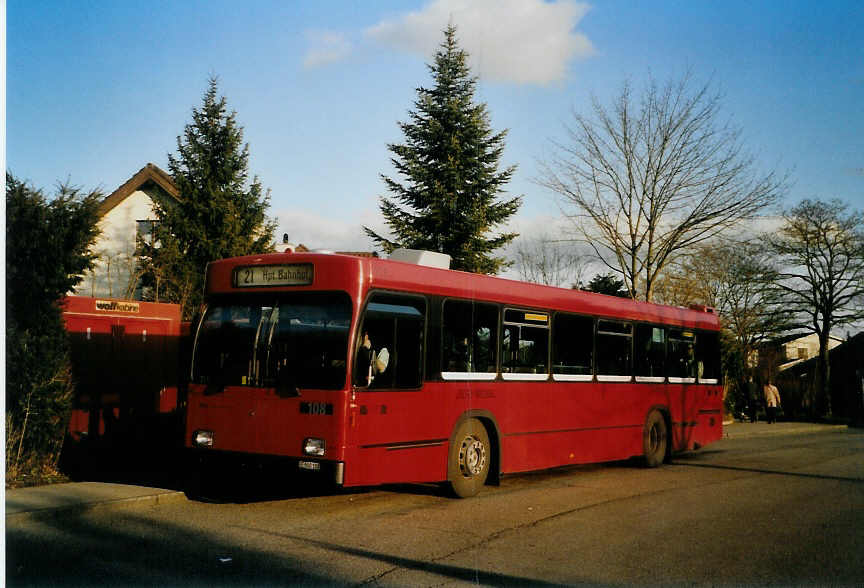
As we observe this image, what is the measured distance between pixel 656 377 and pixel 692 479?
235 cm

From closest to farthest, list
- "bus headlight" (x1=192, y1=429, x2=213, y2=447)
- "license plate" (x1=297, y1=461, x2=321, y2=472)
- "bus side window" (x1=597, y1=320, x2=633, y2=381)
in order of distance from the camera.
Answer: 1. "license plate" (x1=297, y1=461, x2=321, y2=472)
2. "bus headlight" (x1=192, y1=429, x2=213, y2=447)
3. "bus side window" (x1=597, y1=320, x2=633, y2=381)

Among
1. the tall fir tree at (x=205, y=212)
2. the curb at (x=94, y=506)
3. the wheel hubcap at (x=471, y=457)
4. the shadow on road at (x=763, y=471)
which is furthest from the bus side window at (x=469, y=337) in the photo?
the tall fir tree at (x=205, y=212)

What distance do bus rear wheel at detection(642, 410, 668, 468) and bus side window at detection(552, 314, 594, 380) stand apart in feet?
7.85

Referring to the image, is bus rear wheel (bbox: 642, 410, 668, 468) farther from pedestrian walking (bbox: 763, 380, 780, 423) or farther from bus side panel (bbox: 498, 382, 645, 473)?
pedestrian walking (bbox: 763, 380, 780, 423)

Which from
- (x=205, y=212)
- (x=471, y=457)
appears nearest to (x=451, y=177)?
(x=205, y=212)

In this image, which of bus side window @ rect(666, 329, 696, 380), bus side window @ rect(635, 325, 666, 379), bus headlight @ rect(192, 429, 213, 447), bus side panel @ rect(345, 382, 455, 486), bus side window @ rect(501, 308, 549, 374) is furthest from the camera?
bus side window @ rect(666, 329, 696, 380)

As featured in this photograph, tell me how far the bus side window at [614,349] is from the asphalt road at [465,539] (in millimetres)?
2297

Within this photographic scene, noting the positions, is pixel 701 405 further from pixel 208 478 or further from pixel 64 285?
pixel 64 285

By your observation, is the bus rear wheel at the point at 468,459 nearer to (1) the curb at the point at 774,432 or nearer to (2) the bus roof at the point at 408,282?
(2) the bus roof at the point at 408,282

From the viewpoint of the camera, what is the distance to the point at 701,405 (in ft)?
56.3

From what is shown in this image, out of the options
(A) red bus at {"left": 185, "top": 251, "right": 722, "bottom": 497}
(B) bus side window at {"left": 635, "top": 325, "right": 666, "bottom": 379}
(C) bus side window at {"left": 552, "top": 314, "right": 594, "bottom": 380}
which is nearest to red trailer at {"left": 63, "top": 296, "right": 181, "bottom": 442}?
(A) red bus at {"left": 185, "top": 251, "right": 722, "bottom": 497}

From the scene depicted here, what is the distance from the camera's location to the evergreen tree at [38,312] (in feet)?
36.3

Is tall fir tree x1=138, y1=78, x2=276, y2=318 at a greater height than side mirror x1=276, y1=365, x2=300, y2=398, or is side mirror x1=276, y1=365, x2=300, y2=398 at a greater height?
tall fir tree x1=138, y1=78, x2=276, y2=318

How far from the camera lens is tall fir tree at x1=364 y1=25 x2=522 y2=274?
88.3ft
